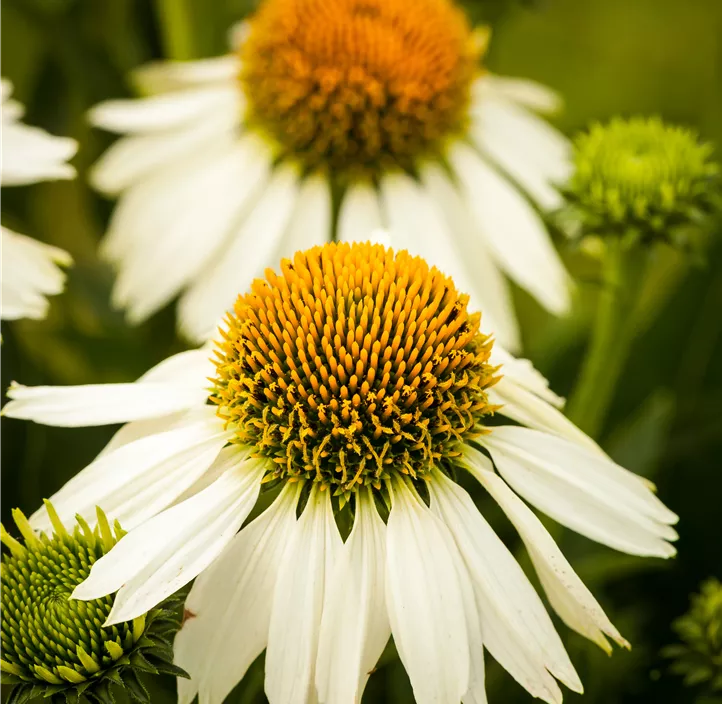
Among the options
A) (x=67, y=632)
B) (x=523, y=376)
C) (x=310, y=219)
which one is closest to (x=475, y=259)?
(x=310, y=219)

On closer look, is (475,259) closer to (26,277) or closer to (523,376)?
(523,376)

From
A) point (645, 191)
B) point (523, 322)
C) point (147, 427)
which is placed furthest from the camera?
point (523, 322)

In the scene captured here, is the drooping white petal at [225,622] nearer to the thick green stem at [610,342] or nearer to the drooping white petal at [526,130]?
the thick green stem at [610,342]

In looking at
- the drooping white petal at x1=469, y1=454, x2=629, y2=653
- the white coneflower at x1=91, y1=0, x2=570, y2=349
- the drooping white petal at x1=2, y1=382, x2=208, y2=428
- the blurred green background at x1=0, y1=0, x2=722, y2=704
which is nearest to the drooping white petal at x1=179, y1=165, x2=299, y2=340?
the white coneflower at x1=91, y1=0, x2=570, y2=349

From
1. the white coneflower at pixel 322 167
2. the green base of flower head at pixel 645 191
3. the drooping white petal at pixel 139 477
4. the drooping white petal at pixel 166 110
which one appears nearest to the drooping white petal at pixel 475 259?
the white coneflower at pixel 322 167

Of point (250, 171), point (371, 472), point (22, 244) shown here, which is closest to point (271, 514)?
point (371, 472)

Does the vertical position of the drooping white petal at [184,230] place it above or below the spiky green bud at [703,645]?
above
